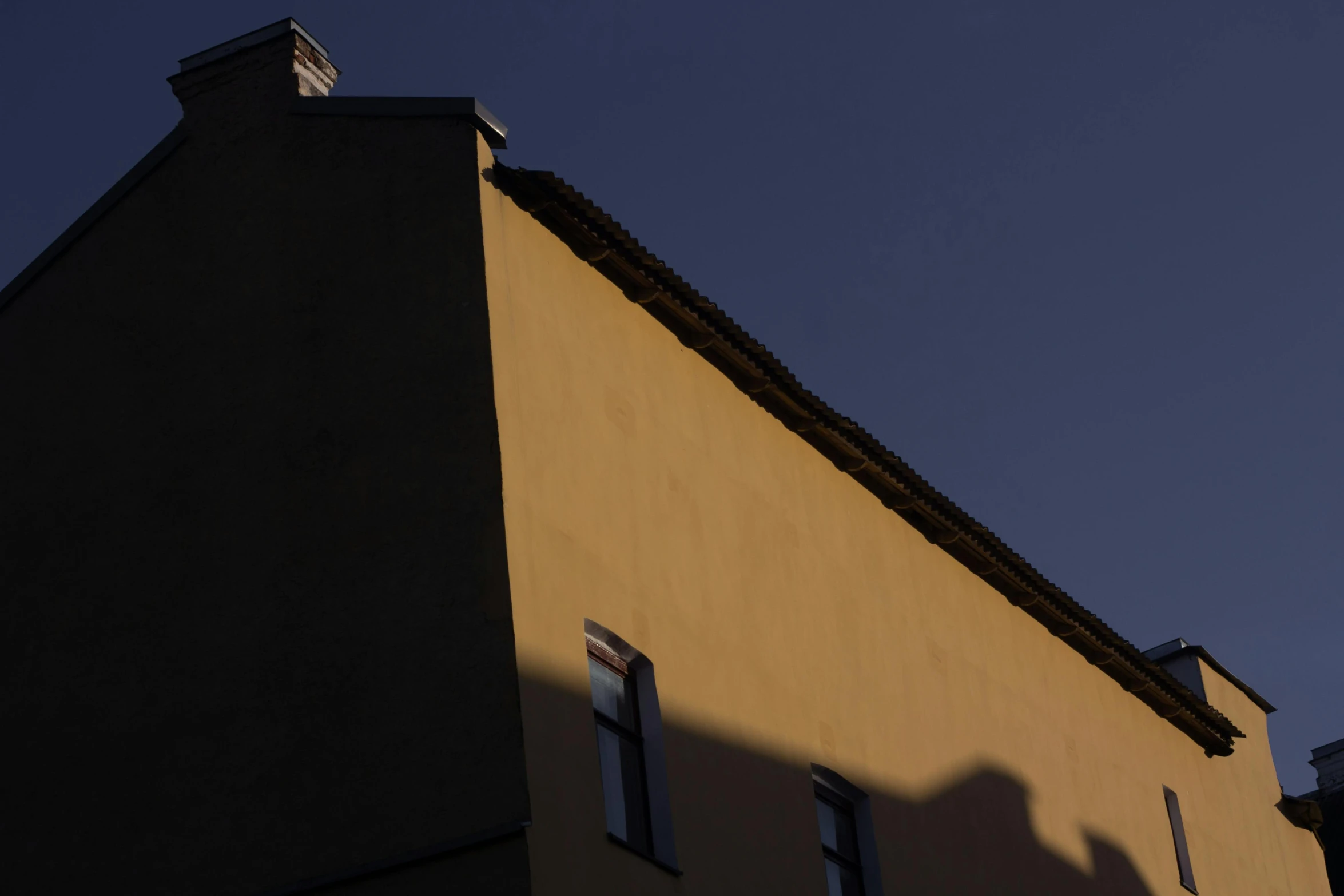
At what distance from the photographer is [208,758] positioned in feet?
42.0

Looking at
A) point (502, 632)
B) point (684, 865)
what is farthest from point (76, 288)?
point (684, 865)

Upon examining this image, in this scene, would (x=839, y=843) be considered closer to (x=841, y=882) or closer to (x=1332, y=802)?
(x=841, y=882)

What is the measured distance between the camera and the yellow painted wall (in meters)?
12.8

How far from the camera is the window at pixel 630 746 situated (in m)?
13.0

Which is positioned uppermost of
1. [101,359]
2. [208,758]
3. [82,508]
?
[101,359]

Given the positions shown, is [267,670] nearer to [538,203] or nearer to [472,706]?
[472,706]

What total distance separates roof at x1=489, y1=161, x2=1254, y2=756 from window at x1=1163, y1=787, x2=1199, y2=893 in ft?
3.95

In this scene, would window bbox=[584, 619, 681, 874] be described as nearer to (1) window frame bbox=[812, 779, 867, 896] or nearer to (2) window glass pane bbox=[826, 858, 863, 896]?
(1) window frame bbox=[812, 779, 867, 896]

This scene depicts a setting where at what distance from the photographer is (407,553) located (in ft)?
41.5

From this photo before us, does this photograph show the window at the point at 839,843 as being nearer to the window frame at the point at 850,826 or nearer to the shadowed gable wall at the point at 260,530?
the window frame at the point at 850,826

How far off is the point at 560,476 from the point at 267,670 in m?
2.50

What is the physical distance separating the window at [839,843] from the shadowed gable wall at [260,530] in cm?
479

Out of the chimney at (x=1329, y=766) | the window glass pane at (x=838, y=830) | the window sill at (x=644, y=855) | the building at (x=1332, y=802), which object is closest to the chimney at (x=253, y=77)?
the window sill at (x=644, y=855)

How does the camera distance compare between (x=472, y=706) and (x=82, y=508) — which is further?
(x=82, y=508)
